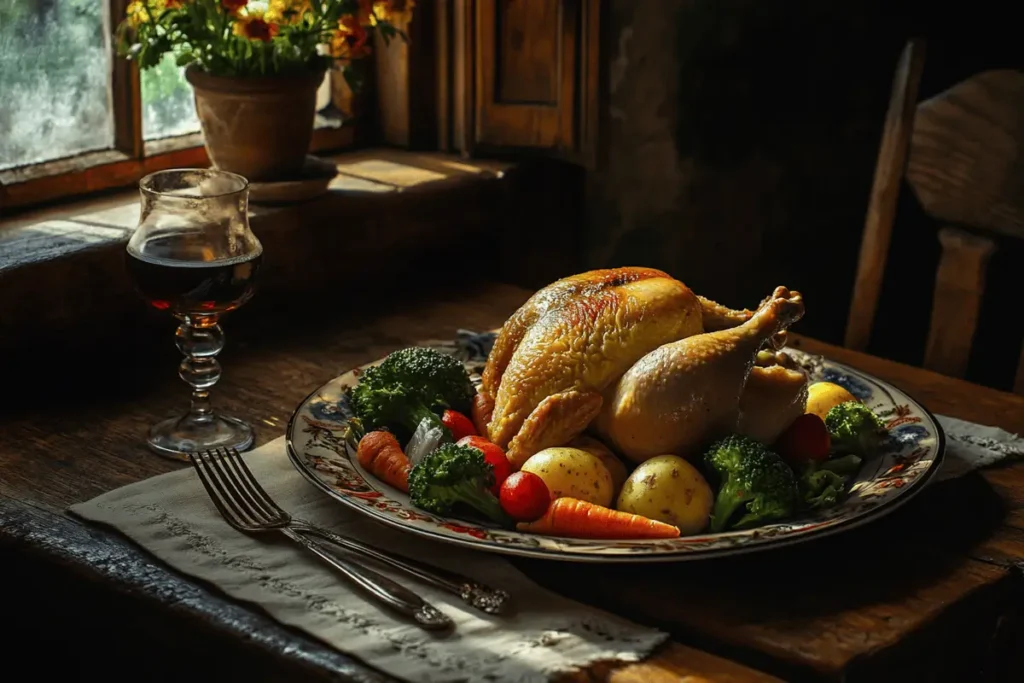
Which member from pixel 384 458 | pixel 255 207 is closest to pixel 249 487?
pixel 384 458

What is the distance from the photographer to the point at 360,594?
3.66 feet

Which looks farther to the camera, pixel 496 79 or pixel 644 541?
pixel 496 79

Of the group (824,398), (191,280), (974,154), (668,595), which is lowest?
(668,595)

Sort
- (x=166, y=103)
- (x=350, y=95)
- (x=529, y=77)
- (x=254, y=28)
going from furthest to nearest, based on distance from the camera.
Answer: (x=350, y=95), (x=529, y=77), (x=166, y=103), (x=254, y=28)

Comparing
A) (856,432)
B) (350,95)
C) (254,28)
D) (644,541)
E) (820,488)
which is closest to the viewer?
(644,541)

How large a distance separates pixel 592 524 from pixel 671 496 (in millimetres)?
81

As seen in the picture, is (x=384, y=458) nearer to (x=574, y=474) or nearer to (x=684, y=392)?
(x=574, y=474)

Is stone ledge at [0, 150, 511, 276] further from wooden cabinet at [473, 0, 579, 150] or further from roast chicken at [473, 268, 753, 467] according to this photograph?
roast chicken at [473, 268, 753, 467]

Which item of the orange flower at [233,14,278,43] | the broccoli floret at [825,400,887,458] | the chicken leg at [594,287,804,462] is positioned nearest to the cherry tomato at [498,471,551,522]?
the chicken leg at [594,287,804,462]

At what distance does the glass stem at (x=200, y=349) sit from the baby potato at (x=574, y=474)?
1.56ft

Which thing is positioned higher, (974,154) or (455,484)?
(974,154)

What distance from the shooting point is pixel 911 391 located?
1.67 metres

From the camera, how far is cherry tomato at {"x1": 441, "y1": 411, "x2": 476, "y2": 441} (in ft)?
4.38

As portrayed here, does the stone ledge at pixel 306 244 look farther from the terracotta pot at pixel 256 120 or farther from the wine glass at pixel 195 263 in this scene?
the wine glass at pixel 195 263
